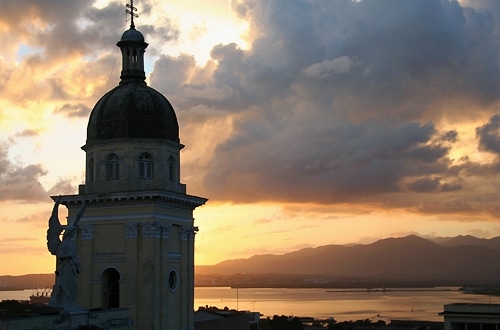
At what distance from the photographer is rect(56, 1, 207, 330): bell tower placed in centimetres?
3556

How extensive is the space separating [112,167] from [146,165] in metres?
1.79

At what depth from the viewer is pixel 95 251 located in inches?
1446

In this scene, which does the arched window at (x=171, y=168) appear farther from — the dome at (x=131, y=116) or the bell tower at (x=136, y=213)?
the dome at (x=131, y=116)

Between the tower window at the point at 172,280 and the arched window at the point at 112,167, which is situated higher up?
the arched window at the point at 112,167

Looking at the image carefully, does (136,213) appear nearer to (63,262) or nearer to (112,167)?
(112,167)

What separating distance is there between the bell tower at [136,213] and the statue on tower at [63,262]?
17.1 ft

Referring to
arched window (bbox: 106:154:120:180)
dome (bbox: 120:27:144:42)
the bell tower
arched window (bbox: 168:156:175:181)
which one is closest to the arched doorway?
the bell tower

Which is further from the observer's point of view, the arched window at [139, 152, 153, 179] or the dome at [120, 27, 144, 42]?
the dome at [120, 27, 144, 42]

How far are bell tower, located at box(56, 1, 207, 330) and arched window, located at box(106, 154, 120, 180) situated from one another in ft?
0.17

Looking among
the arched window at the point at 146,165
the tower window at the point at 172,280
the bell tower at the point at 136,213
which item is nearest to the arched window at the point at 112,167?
the bell tower at the point at 136,213

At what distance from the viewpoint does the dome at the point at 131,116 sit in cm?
3719

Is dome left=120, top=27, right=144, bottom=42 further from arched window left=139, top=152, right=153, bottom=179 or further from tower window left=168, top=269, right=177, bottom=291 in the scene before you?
tower window left=168, top=269, right=177, bottom=291

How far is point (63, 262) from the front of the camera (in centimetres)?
3058

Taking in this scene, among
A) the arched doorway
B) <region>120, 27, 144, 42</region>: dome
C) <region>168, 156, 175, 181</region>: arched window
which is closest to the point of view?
the arched doorway
